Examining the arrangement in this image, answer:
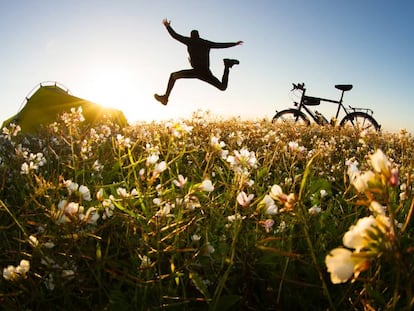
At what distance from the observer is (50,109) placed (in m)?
7.23

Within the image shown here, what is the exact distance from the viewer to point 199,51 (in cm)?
898

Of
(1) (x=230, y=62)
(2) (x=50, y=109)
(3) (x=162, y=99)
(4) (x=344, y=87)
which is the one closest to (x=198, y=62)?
(1) (x=230, y=62)

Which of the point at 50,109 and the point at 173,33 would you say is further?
the point at 173,33

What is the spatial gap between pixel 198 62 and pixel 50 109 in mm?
3925

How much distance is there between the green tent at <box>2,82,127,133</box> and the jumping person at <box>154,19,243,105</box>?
1847 mm

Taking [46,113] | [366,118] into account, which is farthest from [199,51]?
[366,118]

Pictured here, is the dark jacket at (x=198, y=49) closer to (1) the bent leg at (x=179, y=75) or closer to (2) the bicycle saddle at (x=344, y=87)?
(1) the bent leg at (x=179, y=75)

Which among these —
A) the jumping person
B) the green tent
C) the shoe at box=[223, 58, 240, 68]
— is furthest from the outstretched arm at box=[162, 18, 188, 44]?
the green tent

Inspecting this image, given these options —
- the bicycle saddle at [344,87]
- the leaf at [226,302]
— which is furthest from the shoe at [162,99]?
the leaf at [226,302]

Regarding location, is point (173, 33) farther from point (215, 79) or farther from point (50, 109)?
point (50, 109)

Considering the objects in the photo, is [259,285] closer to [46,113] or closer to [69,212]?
[69,212]

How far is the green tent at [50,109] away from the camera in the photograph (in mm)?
6996

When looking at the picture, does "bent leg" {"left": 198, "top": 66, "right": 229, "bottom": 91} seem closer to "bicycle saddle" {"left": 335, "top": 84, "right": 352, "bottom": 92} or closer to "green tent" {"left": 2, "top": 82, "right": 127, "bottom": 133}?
"green tent" {"left": 2, "top": 82, "right": 127, "bottom": 133}

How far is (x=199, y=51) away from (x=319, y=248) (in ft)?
26.1
